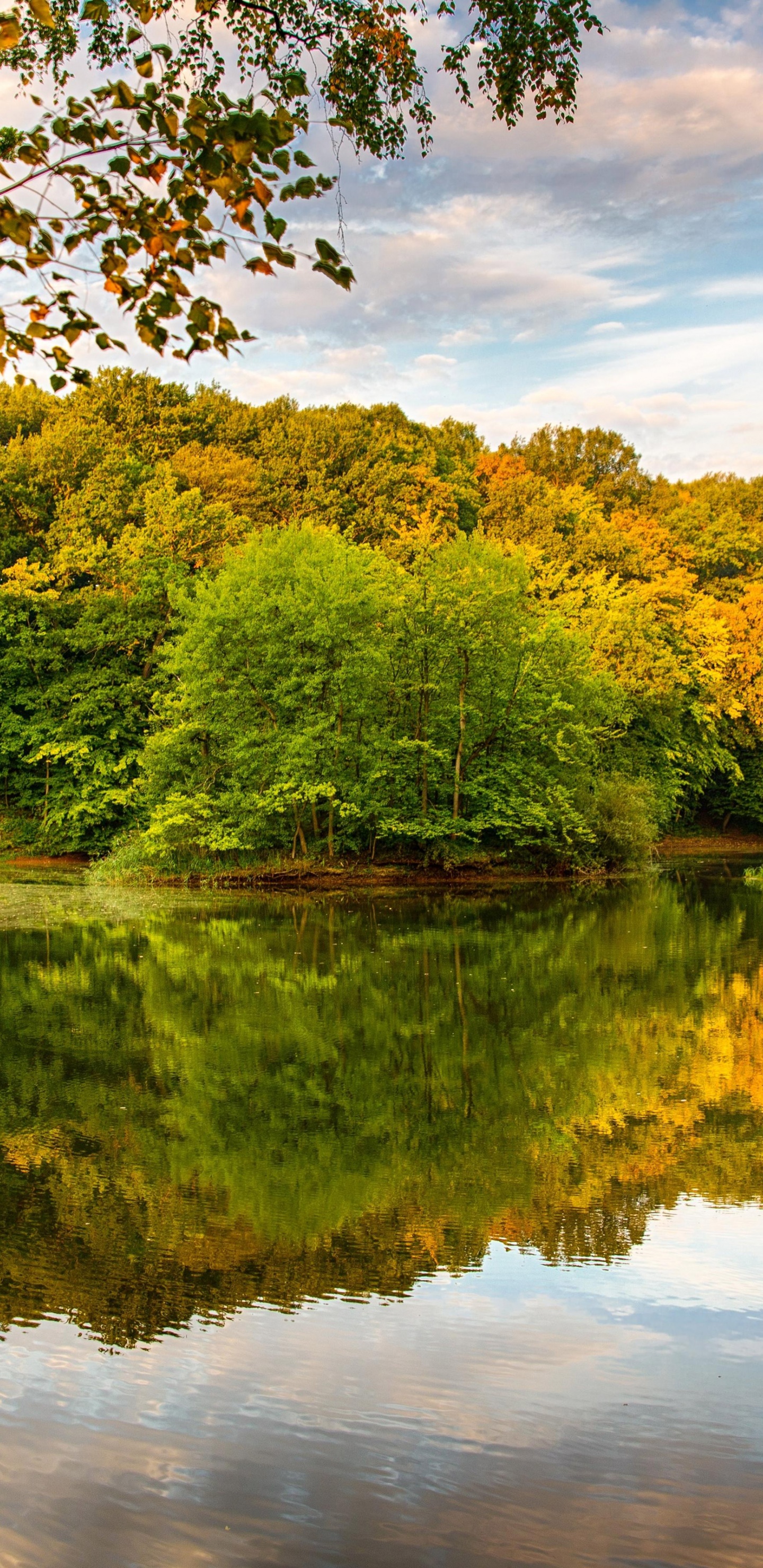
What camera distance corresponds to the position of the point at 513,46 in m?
7.96

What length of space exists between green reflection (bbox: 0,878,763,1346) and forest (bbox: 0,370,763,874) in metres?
11.1

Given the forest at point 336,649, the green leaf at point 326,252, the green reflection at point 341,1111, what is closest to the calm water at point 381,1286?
the green reflection at point 341,1111

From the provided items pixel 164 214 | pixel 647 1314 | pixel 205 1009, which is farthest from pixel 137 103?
pixel 205 1009

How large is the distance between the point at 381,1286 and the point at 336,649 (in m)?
22.7

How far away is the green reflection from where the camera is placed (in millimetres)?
5965

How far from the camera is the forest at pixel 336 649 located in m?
27.9

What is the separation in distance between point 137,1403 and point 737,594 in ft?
153

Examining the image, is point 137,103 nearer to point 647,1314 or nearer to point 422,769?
point 647,1314

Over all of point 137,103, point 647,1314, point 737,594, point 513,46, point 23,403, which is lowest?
point 647,1314

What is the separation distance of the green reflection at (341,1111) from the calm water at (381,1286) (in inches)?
1.3

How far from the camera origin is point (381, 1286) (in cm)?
560

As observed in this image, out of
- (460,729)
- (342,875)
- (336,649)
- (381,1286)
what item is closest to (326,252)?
(381,1286)

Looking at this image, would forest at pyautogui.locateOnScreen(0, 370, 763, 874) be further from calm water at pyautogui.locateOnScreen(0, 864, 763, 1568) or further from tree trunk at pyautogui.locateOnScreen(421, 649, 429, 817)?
calm water at pyautogui.locateOnScreen(0, 864, 763, 1568)

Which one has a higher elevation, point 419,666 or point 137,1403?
point 419,666
